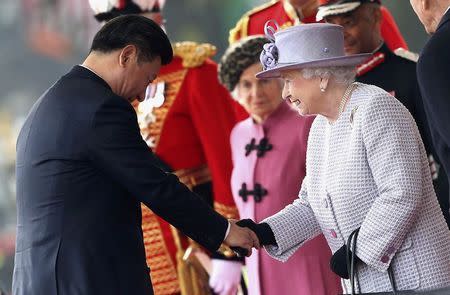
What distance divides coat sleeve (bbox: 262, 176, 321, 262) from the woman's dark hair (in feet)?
2.28

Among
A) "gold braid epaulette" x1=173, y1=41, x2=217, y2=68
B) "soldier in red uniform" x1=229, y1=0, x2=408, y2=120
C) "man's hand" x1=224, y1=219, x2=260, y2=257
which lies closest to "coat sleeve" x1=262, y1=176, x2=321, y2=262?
"man's hand" x1=224, y1=219, x2=260, y2=257

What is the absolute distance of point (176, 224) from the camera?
420 cm

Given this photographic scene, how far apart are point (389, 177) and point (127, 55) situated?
96 cm

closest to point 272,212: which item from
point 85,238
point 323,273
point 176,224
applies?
point 323,273

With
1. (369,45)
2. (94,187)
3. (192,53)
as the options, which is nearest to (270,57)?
(94,187)

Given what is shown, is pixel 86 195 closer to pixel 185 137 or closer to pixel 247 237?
pixel 247 237

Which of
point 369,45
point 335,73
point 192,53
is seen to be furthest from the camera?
point 192,53

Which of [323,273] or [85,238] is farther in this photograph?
[323,273]

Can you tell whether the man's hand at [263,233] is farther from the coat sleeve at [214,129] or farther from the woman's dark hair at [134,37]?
the coat sleeve at [214,129]

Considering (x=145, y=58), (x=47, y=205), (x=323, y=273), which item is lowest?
(x=323, y=273)

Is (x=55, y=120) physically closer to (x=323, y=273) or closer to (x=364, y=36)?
(x=323, y=273)

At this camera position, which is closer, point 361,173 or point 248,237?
point 361,173

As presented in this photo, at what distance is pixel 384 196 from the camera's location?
12.8ft

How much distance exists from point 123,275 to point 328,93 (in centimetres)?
89
